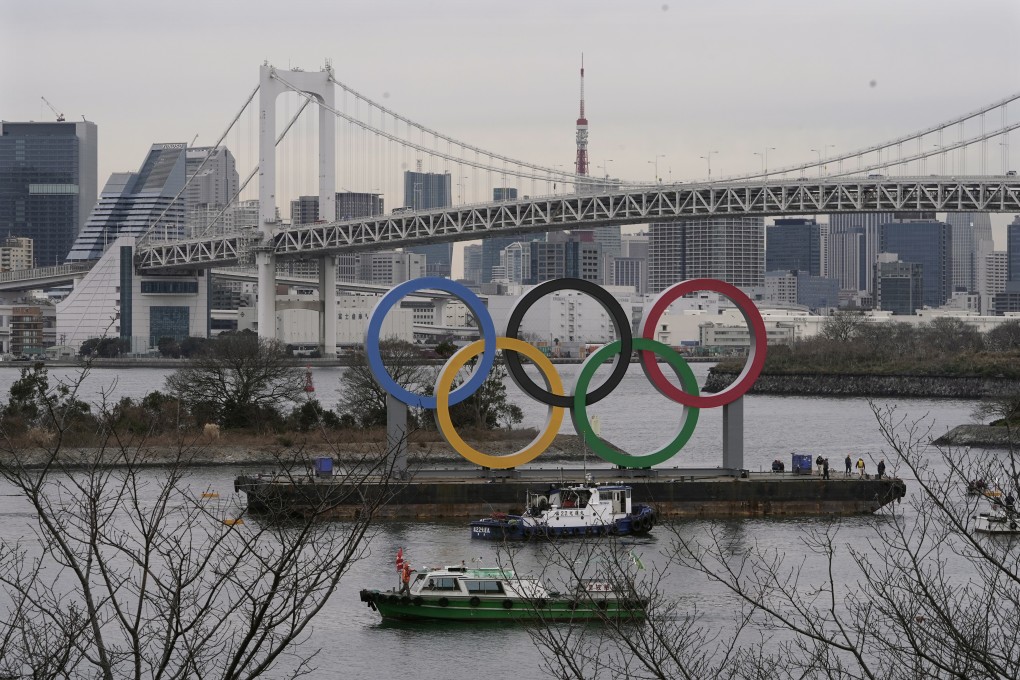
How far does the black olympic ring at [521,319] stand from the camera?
21.8 meters

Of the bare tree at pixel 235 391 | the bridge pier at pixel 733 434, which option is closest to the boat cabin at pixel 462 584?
the bridge pier at pixel 733 434

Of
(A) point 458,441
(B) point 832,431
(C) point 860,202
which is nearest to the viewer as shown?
(A) point 458,441

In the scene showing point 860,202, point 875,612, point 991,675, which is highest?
point 860,202

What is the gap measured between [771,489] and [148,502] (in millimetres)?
8878

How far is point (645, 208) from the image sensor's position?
57812mm

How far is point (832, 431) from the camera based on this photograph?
39500 millimetres

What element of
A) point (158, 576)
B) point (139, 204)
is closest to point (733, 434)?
point (158, 576)

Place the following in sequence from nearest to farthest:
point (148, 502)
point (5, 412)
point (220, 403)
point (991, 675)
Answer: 1. point (991, 675)
2. point (148, 502)
3. point (5, 412)
4. point (220, 403)

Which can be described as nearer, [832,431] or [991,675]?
[991,675]

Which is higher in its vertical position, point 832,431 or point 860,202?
point 860,202

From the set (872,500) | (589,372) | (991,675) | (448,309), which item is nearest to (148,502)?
(589,372)

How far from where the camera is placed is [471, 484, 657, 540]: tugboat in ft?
65.6

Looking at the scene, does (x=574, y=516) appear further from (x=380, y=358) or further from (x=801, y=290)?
(x=801, y=290)

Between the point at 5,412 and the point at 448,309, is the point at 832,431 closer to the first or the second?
the point at 5,412
